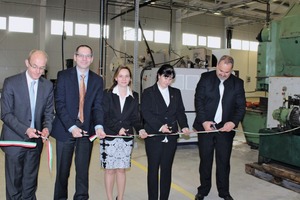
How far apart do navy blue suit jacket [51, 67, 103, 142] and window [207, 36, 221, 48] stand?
1341 cm

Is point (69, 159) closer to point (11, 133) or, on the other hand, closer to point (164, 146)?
point (11, 133)

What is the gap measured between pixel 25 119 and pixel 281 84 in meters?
3.30

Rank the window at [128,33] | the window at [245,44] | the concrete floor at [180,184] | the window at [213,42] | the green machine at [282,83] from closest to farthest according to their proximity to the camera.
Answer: the concrete floor at [180,184], the green machine at [282,83], the window at [128,33], the window at [213,42], the window at [245,44]

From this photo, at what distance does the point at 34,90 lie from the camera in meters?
2.35

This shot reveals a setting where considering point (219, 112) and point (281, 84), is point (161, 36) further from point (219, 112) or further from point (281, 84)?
point (219, 112)

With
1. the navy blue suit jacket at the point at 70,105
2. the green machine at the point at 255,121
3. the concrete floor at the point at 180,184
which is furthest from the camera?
the green machine at the point at 255,121

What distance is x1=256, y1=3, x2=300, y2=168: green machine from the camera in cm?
359

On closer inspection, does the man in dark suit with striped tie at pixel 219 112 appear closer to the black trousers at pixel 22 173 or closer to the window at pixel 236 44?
the black trousers at pixel 22 173

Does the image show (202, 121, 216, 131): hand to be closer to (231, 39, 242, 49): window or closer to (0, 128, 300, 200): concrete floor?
(0, 128, 300, 200): concrete floor

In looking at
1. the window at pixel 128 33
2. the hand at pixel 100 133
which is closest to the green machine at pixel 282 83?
the hand at pixel 100 133

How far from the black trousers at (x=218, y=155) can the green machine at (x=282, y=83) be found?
0.93m

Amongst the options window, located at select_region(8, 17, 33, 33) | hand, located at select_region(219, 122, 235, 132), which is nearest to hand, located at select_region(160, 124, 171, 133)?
hand, located at select_region(219, 122, 235, 132)

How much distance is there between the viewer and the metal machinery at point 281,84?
361 cm

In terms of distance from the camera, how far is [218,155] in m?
3.00
